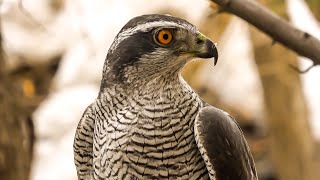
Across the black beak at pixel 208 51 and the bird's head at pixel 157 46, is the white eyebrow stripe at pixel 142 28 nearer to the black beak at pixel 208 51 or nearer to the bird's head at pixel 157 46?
the bird's head at pixel 157 46

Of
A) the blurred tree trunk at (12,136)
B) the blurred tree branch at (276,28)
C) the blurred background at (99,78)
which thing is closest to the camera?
the blurred tree branch at (276,28)

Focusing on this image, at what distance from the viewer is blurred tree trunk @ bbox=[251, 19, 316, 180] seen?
21.8 feet

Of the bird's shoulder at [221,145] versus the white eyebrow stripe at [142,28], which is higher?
the white eyebrow stripe at [142,28]

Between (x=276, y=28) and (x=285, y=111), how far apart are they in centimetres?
341

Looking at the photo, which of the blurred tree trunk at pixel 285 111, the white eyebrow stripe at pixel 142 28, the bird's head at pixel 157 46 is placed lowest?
the blurred tree trunk at pixel 285 111

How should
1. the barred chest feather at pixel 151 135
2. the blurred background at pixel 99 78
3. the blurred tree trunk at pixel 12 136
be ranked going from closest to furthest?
the barred chest feather at pixel 151 135, the blurred tree trunk at pixel 12 136, the blurred background at pixel 99 78

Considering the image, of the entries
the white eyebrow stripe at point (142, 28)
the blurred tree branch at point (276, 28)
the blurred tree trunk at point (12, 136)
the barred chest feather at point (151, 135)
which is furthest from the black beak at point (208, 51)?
the blurred tree trunk at point (12, 136)

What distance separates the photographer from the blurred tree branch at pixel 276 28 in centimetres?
342

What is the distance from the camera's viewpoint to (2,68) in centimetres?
483

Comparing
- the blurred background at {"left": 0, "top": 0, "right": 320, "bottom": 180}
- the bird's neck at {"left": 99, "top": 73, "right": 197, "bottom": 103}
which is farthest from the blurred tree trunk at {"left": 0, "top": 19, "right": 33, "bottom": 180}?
the bird's neck at {"left": 99, "top": 73, "right": 197, "bottom": 103}

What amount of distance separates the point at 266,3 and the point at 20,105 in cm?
218

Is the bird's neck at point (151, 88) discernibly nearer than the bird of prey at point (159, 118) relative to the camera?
No

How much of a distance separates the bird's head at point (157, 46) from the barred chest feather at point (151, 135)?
0.12 meters

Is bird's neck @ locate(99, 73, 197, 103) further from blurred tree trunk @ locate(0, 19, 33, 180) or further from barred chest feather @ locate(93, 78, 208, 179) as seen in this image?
blurred tree trunk @ locate(0, 19, 33, 180)
